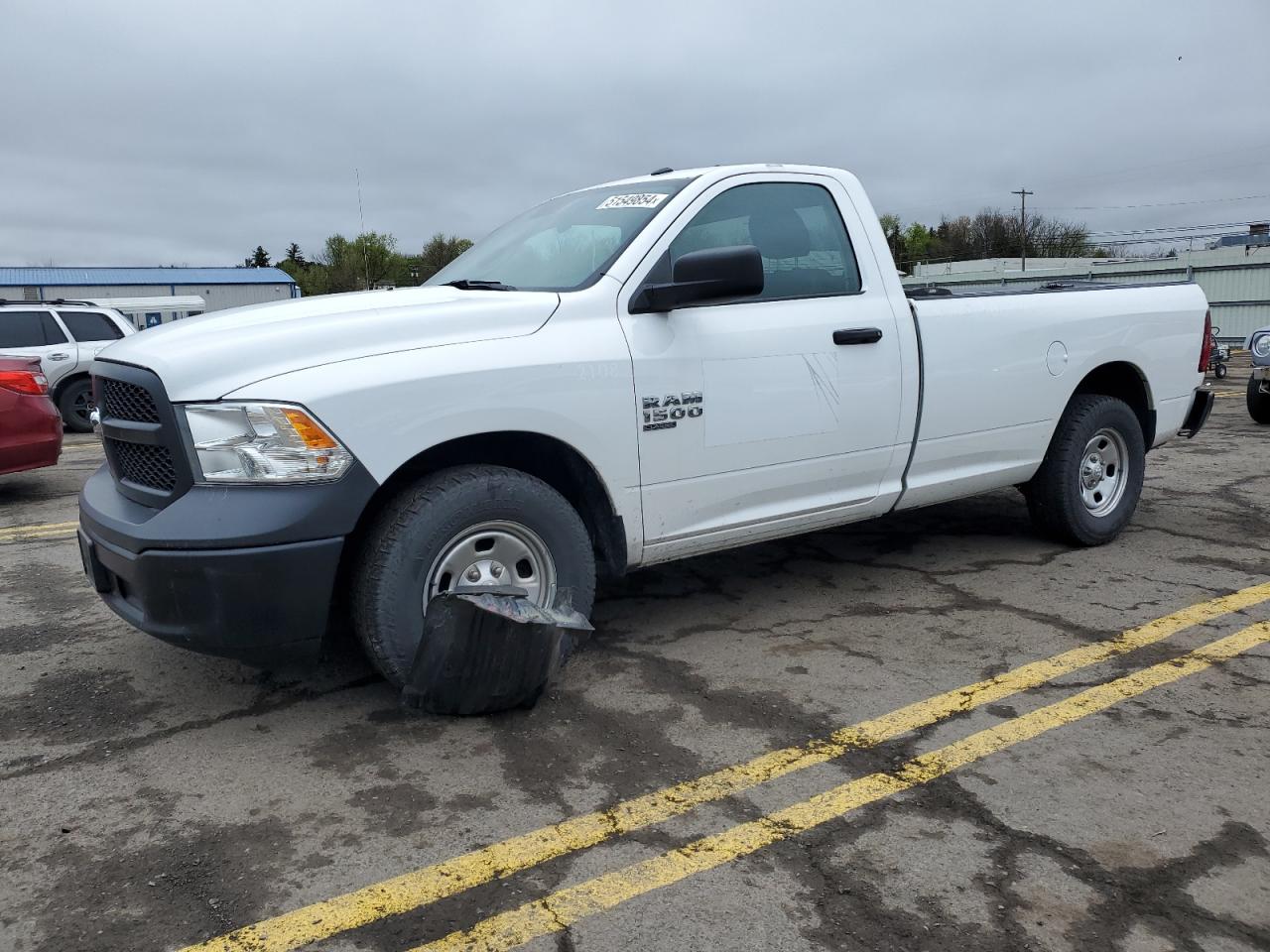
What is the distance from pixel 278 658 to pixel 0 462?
5.72m

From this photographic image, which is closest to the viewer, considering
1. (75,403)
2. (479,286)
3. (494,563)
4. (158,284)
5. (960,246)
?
(494,563)

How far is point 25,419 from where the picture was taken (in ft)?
25.5

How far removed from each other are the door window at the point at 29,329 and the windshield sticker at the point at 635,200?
11651 millimetres

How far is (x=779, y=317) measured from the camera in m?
4.19

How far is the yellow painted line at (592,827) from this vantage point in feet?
7.86

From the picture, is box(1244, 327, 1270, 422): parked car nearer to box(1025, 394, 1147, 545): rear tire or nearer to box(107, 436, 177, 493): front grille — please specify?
box(1025, 394, 1147, 545): rear tire

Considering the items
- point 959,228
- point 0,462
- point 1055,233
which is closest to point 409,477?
point 0,462

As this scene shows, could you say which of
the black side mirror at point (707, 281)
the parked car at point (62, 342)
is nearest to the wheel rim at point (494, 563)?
the black side mirror at point (707, 281)

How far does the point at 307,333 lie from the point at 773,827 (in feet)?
6.73

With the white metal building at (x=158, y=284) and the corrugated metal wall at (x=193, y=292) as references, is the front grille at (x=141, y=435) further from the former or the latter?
the corrugated metal wall at (x=193, y=292)

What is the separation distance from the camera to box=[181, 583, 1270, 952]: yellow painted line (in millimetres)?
2396

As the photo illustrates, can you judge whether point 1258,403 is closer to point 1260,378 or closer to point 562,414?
point 1260,378

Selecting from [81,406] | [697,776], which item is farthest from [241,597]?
[81,406]

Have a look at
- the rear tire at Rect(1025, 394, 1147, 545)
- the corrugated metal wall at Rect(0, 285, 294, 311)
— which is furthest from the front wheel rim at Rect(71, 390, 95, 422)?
the corrugated metal wall at Rect(0, 285, 294, 311)
